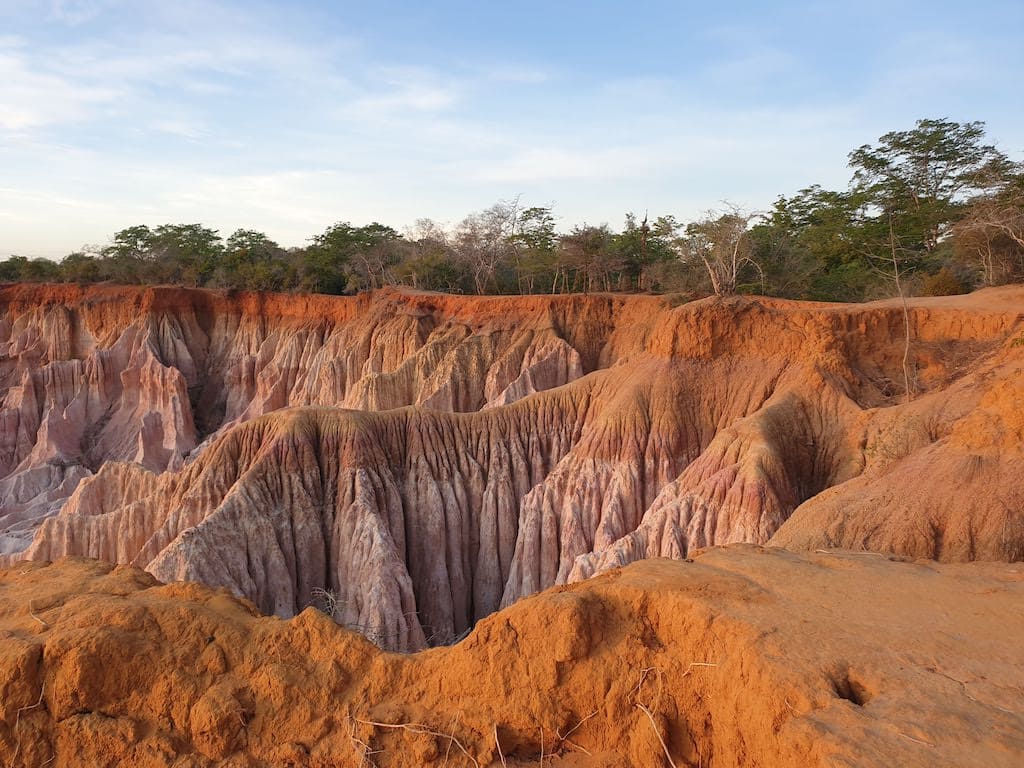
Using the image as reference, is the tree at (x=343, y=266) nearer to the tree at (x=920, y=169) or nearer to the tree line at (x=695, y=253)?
the tree line at (x=695, y=253)

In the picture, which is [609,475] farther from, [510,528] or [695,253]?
[695,253]

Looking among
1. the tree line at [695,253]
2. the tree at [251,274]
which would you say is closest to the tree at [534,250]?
the tree line at [695,253]

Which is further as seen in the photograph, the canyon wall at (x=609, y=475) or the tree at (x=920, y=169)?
the tree at (x=920, y=169)

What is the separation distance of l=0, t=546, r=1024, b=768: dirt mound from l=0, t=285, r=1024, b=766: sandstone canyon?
2cm

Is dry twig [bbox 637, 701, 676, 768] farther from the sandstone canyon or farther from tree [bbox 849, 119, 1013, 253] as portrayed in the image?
tree [bbox 849, 119, 1013, 253]

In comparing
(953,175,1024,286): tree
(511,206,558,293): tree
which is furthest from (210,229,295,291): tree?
(953,175,1024,286): tree

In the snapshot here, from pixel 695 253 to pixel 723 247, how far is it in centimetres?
302

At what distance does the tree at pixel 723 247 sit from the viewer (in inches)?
922

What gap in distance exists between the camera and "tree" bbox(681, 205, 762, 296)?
23.4 metres

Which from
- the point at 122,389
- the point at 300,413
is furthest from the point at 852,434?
the point at 122,389

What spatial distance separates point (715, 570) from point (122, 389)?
38.9m

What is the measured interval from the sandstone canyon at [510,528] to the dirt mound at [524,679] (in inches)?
1.0

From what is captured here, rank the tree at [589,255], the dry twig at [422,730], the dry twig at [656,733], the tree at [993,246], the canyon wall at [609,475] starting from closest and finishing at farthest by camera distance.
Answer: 1. the dry twig at [656,733]
2. the dry twig at [422,730]
3. the canyon wall at [609,475]
4. the tree at [993,246]
5. the tree at [589,255]

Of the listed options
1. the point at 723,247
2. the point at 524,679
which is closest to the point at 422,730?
the point at 524,679
